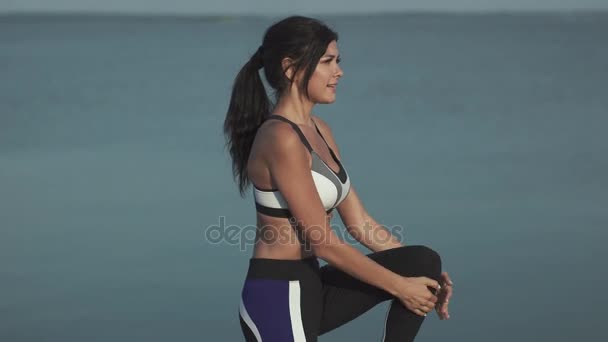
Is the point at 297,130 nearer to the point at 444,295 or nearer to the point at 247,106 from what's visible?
the point at 247,106

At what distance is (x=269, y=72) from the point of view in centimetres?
214

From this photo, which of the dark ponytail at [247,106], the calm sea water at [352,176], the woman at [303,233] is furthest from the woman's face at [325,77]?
the calm sea water at [352,176]

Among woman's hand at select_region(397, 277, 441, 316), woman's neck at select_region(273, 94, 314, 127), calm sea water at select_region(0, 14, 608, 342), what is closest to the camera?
woman's hand at select_region(397, 277, 441, 316)

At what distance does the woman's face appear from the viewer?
211 cm

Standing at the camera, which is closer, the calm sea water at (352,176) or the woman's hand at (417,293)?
the woman's hand at (417,293)

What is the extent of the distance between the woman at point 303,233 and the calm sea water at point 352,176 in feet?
2.90

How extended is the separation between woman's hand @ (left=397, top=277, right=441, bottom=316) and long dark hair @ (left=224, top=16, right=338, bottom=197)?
1.30 ft

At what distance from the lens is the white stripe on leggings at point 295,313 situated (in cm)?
206

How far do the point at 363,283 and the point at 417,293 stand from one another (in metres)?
0.13

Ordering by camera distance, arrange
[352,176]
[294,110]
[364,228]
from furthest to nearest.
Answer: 1. [352,176]
2. [364,228]
3. [294,110]

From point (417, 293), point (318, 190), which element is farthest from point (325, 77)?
point (417, 293)

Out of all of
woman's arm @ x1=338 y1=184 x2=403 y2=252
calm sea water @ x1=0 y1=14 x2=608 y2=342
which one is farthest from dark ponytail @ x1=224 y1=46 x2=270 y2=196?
calm sea water @ x1=0 y1=14 x2=608 y2=342

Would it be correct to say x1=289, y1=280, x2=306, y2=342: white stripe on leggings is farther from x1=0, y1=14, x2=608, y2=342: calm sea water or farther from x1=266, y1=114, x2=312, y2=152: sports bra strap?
x1=0, y1=14, x2=608, y2=342: calm sea water

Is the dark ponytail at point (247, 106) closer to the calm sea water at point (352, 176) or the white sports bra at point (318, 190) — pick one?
the white sports bra at point (318, 190)
